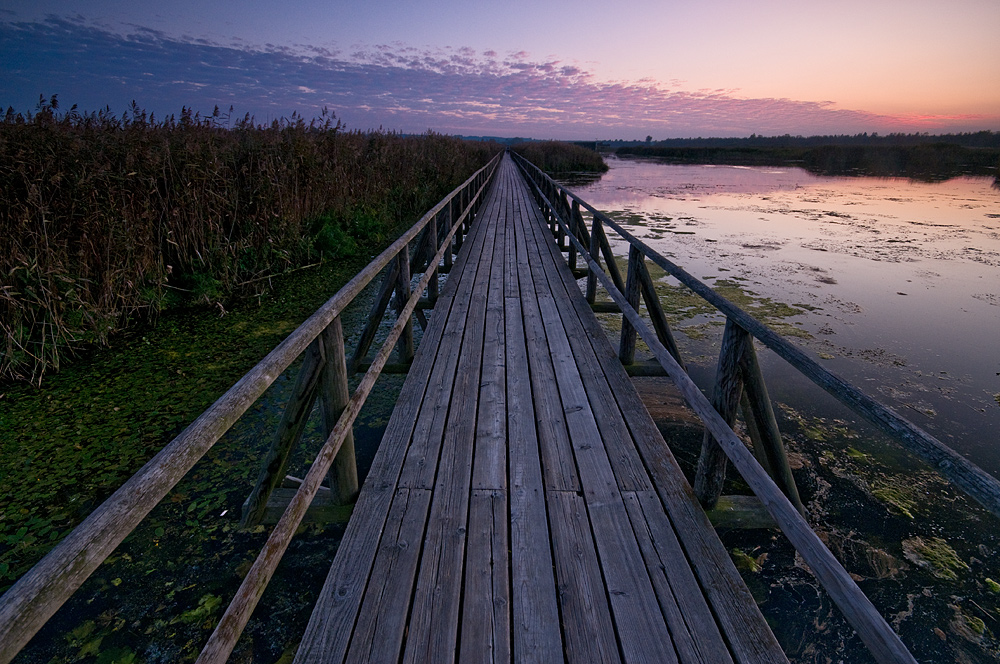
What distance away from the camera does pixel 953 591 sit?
9.91ft

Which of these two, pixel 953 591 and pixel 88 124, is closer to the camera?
pixel 953 591

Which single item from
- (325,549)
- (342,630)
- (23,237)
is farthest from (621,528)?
(23,237)

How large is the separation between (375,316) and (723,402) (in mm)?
2791

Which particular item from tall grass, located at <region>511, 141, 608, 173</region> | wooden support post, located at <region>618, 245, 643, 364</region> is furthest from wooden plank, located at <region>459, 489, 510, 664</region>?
tall grass, located at <region>511, 141, 608, 173</region>

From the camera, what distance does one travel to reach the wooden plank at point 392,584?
5.89 feet

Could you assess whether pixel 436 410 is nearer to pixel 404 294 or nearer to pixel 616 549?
pixel 404 294

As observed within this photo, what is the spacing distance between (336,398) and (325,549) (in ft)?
4.16

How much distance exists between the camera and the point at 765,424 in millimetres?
2656

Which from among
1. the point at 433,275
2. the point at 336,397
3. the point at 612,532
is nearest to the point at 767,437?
the point at 612,532

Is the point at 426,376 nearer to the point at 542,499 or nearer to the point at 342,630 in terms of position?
the point at 542,499

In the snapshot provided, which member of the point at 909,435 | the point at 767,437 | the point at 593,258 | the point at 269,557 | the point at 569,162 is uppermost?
the point at 569,162

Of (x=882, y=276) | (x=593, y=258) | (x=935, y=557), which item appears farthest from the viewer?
(x=882, y=276)

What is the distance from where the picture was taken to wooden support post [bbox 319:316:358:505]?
2.53 m

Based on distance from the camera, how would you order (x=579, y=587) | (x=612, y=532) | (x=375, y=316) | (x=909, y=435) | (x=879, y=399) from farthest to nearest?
1. (x=879, y=399)
2. (x=375, y=316)
3. (x=612, y=532)
4. (x=579, y=587)
5. (x=909, y=435)
